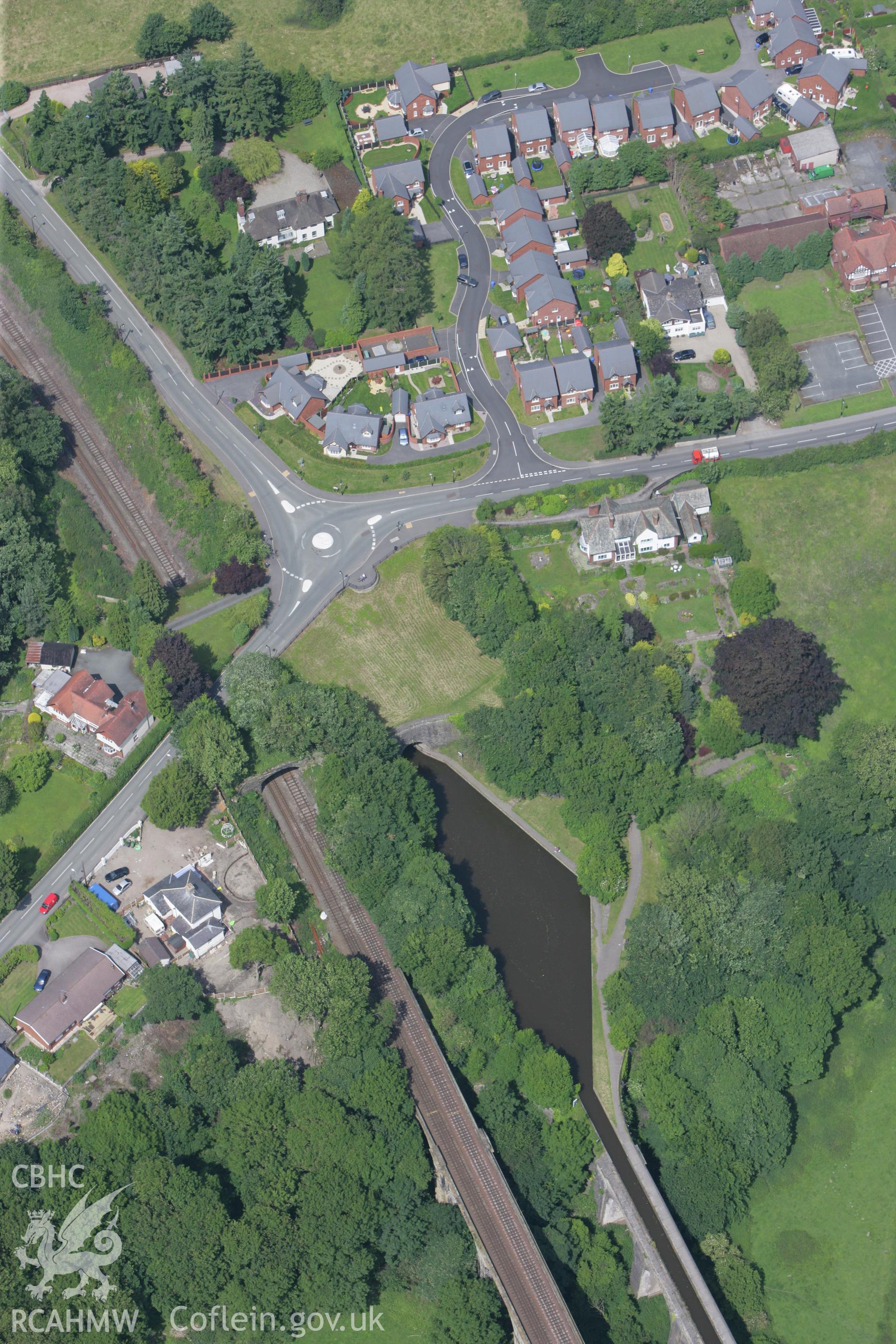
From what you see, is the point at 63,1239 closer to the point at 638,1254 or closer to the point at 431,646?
the point at 638,1254

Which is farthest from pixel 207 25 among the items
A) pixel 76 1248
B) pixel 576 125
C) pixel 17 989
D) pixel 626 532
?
pixel 76 1248

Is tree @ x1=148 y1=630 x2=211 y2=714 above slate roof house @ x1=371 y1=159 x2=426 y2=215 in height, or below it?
below

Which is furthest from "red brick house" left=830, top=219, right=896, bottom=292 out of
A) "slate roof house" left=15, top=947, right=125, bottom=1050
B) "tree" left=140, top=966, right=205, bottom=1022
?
"slate roof house" left=15, top=947, right=125, bottom=1050

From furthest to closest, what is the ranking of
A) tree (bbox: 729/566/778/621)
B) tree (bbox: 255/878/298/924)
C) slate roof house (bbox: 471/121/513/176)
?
1. slate roof house (bbox: 471/121/513/176)
2. tree (bbox: 729/566/778/621)
3. tree (bbox: 255/878/298/924)

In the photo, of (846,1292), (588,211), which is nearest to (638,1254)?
(846,1292)

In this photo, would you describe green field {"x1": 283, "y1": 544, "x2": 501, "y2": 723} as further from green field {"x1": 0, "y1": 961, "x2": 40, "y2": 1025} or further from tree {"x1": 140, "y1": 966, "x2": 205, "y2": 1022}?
green field {"x1": 0, "y1": 961, "x2": 40, "y2": 1025}
